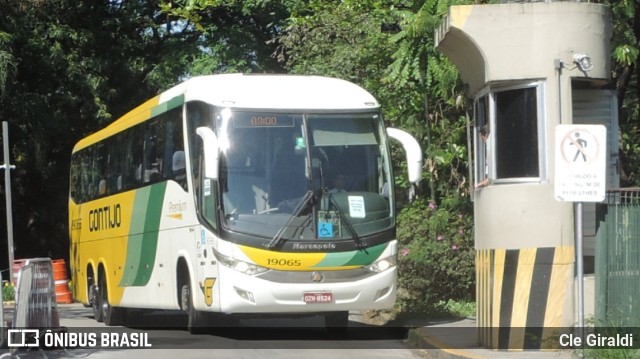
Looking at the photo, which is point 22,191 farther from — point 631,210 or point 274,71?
point 631,210

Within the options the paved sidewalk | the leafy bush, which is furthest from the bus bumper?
the leafy bush

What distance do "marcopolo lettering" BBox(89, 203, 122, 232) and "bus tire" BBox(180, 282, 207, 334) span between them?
3846mm

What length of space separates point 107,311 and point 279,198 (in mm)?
7385

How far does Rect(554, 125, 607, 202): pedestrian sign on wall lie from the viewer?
11.7m

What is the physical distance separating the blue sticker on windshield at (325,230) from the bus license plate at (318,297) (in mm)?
814

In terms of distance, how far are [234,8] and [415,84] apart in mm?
13713

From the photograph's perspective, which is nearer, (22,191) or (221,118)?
(221,118)

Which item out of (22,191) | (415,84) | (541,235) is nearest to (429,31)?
(415,84)

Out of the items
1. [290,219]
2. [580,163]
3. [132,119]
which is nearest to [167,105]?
[132,119]

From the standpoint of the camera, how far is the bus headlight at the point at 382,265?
15.4 m

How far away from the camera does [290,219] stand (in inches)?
591

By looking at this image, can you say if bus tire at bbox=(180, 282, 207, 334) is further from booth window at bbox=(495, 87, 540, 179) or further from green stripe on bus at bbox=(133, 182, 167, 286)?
booth window at bbox=(495, 87, 540, 179)

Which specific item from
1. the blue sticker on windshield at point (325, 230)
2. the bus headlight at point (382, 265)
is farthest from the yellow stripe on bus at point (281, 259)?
the bus headlight at point (382, 265)

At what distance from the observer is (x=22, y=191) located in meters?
36.6
